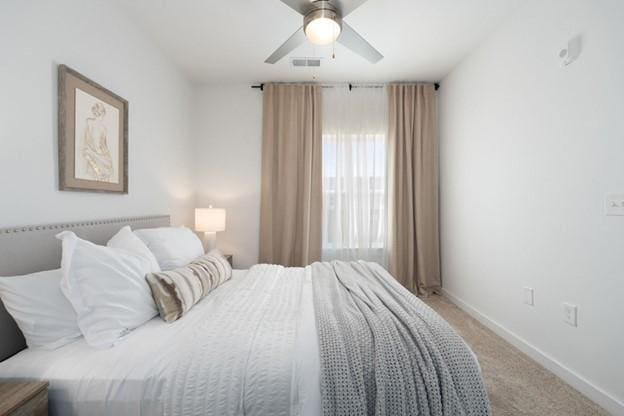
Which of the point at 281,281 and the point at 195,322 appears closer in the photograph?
the point at 195,322

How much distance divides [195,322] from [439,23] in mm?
2809

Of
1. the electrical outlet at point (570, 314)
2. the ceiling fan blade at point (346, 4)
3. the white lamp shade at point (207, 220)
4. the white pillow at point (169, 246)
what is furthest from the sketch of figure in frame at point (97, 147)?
the electrical outlet at point (570, 314)

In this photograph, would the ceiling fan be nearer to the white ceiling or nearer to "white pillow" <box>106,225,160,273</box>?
the white ceiling

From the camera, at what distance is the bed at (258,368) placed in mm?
989

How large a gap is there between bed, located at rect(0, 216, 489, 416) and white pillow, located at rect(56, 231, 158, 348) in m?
0.06

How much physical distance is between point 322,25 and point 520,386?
2.54 metres

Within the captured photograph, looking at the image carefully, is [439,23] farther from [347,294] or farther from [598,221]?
[347,294]

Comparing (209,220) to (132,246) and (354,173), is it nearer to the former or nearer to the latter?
(132,246)

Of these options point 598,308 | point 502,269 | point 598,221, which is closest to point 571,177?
point 598,221

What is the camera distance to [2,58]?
130 cm

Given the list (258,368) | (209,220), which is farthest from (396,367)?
(209,220)

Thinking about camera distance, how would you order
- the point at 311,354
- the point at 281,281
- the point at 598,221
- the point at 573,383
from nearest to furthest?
the point at 311,354, the point at 598,221, the point at 573,383, the point at 281,281

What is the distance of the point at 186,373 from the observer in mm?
1019

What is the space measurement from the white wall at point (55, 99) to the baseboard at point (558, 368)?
126 inches
